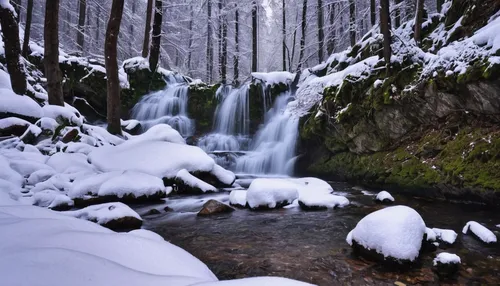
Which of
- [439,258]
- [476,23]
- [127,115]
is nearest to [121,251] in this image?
[439,258]

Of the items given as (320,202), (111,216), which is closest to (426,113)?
(320,202)

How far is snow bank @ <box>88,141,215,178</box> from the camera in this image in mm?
6824

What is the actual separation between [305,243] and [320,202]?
1913 millimetres

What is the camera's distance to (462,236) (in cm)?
393

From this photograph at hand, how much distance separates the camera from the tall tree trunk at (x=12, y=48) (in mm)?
7414

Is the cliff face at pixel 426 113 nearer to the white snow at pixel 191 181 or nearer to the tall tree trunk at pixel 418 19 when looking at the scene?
the tall tree trunk at pixel 418 19

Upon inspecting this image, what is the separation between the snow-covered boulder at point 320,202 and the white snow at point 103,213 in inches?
122

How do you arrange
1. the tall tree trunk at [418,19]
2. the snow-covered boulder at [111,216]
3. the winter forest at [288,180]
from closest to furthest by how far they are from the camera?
the winter forest at [288,180] < the snow-covered boulder at [111,216] < the tall tree trunk at [418,19]

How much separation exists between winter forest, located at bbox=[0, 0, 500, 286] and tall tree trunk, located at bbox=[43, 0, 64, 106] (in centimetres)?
4

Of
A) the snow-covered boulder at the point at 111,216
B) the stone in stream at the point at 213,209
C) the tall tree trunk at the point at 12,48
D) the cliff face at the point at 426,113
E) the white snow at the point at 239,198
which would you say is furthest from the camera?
the tall tree trunk at the point at 12,48

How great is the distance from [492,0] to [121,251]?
343 inches

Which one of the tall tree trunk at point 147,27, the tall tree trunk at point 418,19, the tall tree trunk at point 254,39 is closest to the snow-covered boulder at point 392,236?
the tall tree trunk at point 418,19

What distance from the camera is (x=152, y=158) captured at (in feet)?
23.5

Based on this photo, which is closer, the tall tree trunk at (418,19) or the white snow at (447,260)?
the white snow at (447,260)
